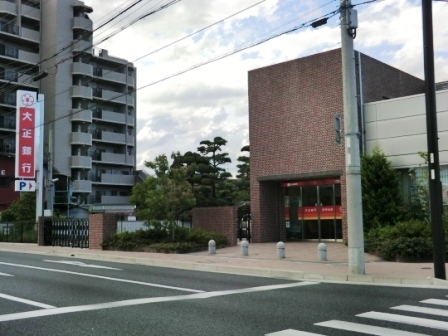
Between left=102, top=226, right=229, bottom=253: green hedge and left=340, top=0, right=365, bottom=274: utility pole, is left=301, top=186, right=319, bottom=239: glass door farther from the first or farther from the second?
left=340, top=0, right=365, bottom=274: utility pole

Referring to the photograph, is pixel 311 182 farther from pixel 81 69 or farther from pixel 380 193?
pixel 81 69

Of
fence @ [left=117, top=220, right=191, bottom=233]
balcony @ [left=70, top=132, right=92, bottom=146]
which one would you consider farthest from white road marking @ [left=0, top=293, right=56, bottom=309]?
balcony @ [left=70, top=132, right=92, bottom=146]

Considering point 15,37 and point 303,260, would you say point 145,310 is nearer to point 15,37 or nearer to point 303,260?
point 303,260

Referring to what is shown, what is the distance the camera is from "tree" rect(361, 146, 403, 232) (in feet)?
69.0

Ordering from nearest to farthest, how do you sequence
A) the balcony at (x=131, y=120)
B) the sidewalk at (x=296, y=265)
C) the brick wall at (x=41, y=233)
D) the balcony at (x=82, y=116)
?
the sidewalk at (x=296, y=265)
the brick wall at (x=41, y=233)
the balcony at (x=82, y=116)
the balcony at (x=131, y=120)

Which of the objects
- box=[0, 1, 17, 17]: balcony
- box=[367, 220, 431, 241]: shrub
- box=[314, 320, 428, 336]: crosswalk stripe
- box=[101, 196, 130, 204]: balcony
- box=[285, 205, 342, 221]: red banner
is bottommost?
box=[314, 320, 428, 336]: crosswalk stripe

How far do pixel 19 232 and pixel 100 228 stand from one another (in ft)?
35.8

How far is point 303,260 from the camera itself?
17.3 meters

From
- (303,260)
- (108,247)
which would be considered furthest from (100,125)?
(303,260)

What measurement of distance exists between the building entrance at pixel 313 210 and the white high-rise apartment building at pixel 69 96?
31.5 m

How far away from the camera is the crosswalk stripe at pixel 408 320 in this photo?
24.0 ft

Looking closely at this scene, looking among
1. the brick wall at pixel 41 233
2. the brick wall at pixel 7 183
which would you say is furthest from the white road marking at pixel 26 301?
the brick wall at pixel 7 183

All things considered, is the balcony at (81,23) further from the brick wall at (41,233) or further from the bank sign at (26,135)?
the brick wall at (41,233)

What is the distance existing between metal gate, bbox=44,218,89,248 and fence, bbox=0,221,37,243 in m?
2.81
